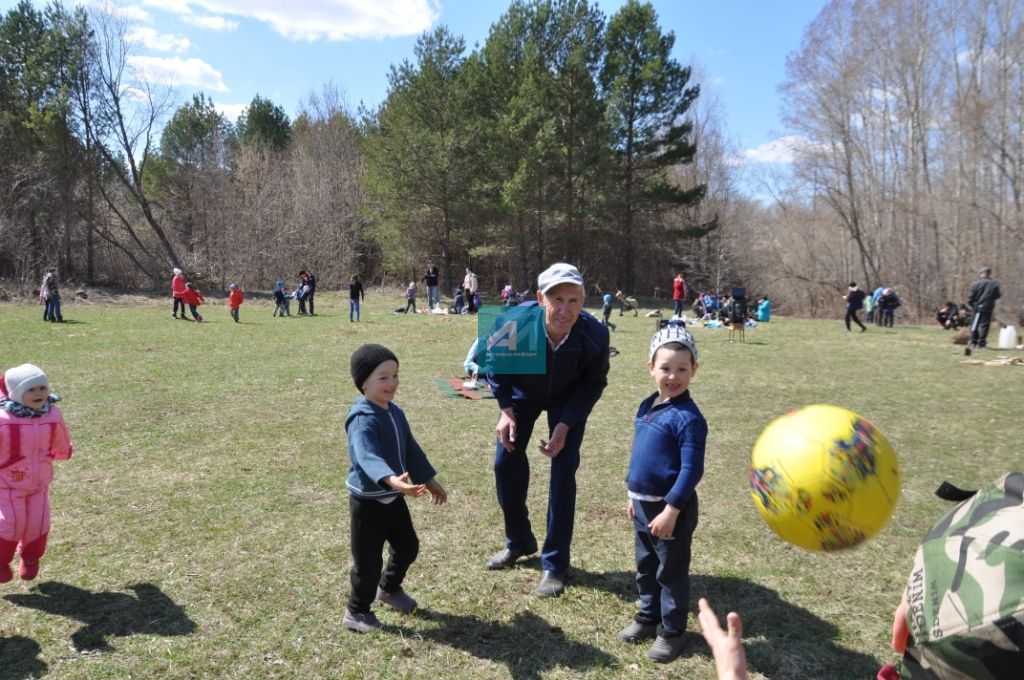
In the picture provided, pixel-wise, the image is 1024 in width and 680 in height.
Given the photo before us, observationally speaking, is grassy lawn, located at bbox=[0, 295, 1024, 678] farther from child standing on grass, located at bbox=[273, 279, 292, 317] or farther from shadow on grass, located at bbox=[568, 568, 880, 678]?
child standing on grass, located at bbox=[273, 279, 292, 317]

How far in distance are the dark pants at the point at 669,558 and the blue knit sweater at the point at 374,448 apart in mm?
1340

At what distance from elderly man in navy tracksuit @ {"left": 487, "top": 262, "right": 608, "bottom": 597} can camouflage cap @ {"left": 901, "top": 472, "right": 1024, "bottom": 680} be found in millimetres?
2559

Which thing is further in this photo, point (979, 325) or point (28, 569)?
point (979, 325)

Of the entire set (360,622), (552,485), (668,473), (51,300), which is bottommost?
(360,622)

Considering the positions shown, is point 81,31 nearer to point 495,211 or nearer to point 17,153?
point 17,153

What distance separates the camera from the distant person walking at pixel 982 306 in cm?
1686

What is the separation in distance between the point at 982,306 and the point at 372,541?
18.8 m

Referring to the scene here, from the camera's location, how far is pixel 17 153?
108 feet

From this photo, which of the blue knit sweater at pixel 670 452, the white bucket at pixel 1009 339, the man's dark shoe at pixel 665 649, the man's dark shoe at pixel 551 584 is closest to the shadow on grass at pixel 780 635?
the man's dark shoe at pixel 665 649

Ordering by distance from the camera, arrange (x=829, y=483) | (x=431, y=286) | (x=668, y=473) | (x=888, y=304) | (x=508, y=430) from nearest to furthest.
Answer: (x=829, y=483), (x=668, y=473), (x=508, y=430), (x=888, y=304), (x=431, y=286)

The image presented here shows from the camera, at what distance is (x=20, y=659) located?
338 cm

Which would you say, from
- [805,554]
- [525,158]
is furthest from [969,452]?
[525,158]

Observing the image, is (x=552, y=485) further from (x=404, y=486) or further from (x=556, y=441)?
(x=404, y=486)

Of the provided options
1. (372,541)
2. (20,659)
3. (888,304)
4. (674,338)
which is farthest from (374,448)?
(888,304)
